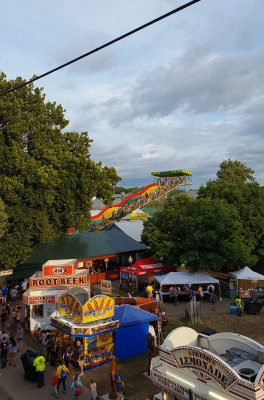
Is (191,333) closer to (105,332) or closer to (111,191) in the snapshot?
(105,332)

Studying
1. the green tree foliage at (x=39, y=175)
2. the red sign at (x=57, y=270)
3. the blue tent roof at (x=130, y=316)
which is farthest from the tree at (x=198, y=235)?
the blue tent roof at (x=130, y=316)

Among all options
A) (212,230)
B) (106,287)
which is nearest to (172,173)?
(212,230)

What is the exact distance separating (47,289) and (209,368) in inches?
470

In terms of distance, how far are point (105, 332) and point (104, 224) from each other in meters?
28.0

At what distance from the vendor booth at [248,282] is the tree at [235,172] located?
Result: 3389cm

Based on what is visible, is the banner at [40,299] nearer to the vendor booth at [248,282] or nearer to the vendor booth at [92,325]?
the vendor booth at [92,325]

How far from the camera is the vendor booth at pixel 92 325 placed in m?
13.6

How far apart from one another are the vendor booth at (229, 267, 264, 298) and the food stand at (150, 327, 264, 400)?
47.6 feet

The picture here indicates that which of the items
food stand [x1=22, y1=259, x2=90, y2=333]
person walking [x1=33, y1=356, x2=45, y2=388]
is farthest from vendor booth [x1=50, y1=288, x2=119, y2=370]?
food stand [x1=22, y1=259, x2=90, y2=333]

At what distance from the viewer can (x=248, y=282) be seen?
23906 millimetres

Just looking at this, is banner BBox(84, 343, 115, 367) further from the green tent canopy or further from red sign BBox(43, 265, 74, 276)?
the green tent canopy

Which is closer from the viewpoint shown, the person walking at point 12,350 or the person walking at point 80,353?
the person walking at point 80,353

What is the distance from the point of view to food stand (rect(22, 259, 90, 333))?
17.6 metres

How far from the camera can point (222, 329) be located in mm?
17688
